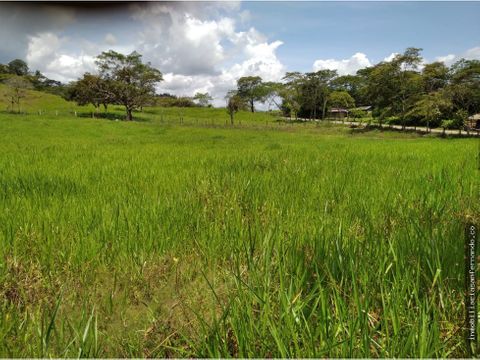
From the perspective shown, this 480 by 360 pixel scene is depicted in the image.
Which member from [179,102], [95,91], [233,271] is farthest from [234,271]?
[179,102]

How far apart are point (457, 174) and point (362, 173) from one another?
1479 mm

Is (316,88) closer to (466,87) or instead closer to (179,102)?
(466,87)

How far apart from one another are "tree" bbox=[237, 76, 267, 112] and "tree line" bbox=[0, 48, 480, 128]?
0.34 m

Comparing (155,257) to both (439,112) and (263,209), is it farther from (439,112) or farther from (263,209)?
(439,112)

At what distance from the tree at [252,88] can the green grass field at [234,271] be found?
10689cm

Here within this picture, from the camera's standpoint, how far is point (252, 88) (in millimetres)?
110375

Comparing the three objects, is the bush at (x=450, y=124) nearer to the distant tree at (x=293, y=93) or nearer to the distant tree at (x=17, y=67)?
the distant tree at (x=293, y=93)

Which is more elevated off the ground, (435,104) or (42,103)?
(42,103)

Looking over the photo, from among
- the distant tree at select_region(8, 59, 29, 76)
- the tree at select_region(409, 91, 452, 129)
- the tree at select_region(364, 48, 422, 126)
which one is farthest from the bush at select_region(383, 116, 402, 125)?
the distant tree at select_region(8, 59, 29, 76)

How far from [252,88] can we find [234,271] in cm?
11297

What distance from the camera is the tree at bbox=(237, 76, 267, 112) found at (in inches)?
4239

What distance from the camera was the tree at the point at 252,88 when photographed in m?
108

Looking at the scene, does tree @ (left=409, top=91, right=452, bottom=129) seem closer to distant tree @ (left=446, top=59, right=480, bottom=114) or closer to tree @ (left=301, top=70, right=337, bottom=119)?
distant tree @ (left=446, top=59, right=480, bottom=114)

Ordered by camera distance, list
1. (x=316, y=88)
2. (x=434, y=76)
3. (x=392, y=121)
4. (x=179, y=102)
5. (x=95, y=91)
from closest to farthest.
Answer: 1. (x=434, y=76)
2. (x=95, y=91)
3. (x=392, y=121)
4. (x=316, y=88)
5. (x=179, y=102)
